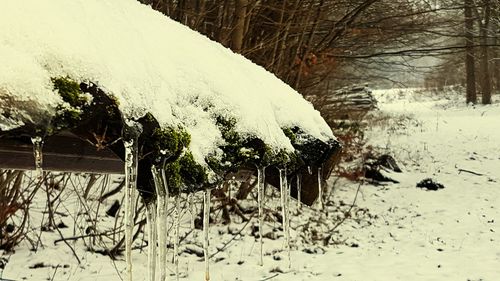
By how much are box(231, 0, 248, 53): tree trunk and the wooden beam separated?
545 cm

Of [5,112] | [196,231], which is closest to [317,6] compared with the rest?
[196,231]

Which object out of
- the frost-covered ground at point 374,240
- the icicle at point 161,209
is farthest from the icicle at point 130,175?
the frost-covered ground at point 374,240

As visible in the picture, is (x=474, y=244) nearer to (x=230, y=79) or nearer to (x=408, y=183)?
(x=408, y=183)

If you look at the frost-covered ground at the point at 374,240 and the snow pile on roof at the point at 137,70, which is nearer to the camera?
the snow pile on roof at the point at 137,70

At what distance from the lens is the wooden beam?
1.78 metres

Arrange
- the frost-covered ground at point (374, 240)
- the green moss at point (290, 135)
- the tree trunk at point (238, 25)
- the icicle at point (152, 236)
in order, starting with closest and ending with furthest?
the icicle at point (152, 236) < the green moss at point (290, 135) < the frost-covered ground at point (374, 240) < the tree trunk at point (238, 25)

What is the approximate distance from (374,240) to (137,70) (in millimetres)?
8257

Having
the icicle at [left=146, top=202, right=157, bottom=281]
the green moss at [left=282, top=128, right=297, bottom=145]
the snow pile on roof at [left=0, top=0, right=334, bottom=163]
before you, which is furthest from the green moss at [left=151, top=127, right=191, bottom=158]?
the green moss at [left=282, top=128, right=297, bottom=145]

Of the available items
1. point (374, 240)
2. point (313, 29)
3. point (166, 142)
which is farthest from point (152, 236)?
point (374, 240)

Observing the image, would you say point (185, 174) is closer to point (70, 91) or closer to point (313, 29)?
point (70, 91)

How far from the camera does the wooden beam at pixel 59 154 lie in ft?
5.84

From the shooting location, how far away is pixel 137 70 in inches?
63.9

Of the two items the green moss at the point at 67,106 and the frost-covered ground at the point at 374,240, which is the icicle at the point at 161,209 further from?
the frost-covered ground at the point at 374,240

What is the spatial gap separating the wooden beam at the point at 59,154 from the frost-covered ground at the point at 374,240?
4.33 metres
